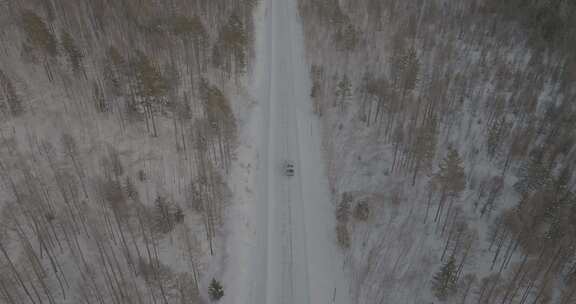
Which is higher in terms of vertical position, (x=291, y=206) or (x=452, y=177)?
(x=452, y=177)

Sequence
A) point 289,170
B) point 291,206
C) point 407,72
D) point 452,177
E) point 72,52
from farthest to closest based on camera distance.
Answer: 1. point 407,72
2. point 72,52
3. point 289,170
4. point 291,206
5. point 452,177

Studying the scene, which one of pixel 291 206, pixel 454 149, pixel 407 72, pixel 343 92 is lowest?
pixel 291 206

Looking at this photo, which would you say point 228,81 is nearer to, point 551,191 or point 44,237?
point 44,237

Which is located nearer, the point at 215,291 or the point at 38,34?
the point at 215,291

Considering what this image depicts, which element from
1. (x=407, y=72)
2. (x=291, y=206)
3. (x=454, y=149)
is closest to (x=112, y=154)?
(x=291, y=206)

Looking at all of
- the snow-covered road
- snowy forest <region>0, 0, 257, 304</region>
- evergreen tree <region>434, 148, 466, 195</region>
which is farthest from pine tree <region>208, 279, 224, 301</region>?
evergreen tree <region>434, 148, 466, 195</region>

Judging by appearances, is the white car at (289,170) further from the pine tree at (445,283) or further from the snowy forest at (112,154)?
the pine tree at (445,283)

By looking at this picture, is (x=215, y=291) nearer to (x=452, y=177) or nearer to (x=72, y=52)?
(x=452, y=177)
